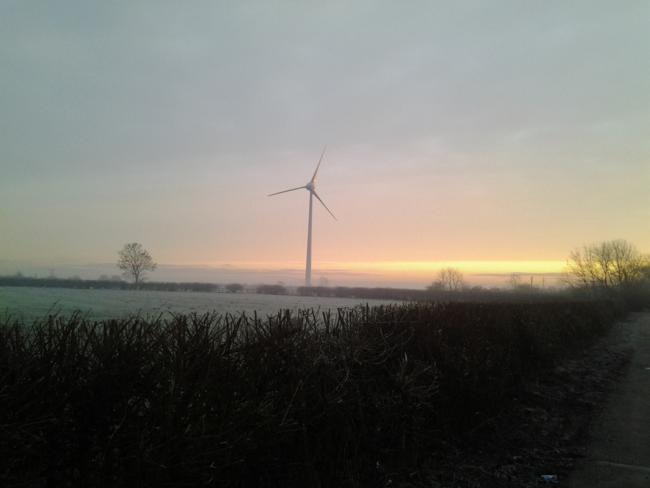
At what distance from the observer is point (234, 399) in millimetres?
3859

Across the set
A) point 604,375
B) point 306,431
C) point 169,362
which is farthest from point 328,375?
point 604,375

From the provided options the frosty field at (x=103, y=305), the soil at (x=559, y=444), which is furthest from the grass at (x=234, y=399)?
the frosty field at (x=103, y=305)

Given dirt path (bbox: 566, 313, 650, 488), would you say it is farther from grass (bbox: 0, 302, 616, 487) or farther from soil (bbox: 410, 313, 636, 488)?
grass (bbox: 0, 302, 616, 487)

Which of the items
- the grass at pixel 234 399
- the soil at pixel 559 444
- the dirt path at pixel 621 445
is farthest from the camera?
the soil at pixel 559 444

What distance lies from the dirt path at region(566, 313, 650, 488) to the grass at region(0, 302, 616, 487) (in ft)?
5.43

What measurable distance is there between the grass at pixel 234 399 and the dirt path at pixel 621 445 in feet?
5.43

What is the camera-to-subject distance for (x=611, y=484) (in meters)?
4.89

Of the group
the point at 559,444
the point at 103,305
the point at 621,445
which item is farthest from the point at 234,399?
the point at 103,305

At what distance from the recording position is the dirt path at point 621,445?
5062mm

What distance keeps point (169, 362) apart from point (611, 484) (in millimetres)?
5191

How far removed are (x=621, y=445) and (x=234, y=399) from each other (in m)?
6.01

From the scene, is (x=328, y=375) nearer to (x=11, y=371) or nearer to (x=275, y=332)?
(x=275, y=332)

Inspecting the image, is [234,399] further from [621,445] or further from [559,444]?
[621,445]

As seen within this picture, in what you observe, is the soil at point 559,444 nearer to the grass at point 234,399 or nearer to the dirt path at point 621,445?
the dirt path at point 621,445
